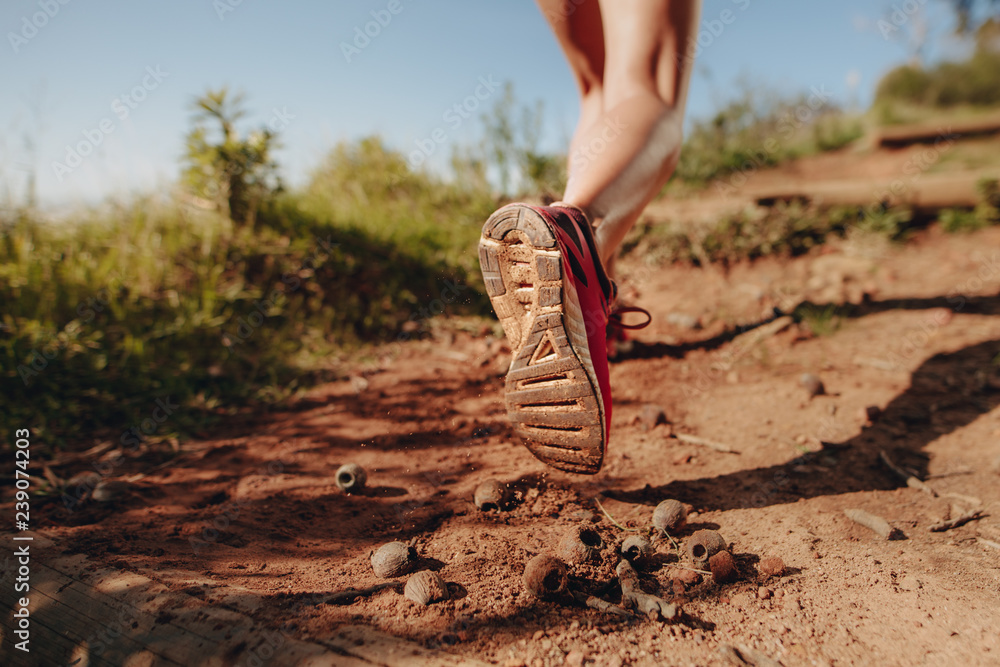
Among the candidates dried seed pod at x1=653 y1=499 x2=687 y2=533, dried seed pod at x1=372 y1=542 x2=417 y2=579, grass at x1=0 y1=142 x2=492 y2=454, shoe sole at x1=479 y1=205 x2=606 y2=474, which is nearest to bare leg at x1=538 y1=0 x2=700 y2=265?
shoe sole at x1=479 y1=205 x2=606 y2=474

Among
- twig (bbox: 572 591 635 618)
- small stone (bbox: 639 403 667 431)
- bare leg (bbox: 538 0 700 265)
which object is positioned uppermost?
bare leg (bbox: 538 0 700 265)

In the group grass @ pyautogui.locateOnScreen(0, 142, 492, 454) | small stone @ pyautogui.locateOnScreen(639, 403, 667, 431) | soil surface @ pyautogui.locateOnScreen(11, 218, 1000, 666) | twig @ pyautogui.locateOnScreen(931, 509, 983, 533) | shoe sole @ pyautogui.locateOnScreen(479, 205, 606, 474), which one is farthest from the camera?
grass @ pyautogui.locateOnScreen(0, 142, 492, 454)

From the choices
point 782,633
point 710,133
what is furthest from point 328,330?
point 710,133

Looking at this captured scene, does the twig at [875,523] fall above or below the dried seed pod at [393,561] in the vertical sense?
above

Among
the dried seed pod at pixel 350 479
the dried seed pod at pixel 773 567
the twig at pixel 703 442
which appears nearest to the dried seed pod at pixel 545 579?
the dried seed pod at pixel 773 567

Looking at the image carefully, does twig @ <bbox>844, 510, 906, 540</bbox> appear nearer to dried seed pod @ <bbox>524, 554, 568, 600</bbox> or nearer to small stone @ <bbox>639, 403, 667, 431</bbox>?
small stone @ <bbox>639, 403, 667, 431</bbox>

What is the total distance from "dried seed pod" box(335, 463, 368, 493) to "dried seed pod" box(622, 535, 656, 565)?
866 mm

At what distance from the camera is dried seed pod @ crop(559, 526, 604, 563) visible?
136 cm

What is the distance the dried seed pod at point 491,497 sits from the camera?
5.32 feet

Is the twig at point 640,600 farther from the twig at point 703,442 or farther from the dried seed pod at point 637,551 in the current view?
the twig at point 703,442

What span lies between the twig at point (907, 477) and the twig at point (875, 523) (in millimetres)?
284

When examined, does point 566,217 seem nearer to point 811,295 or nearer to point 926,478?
point 926,478

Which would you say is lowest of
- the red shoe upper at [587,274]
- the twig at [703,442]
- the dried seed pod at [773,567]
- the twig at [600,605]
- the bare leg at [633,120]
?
the twig at [600,605]

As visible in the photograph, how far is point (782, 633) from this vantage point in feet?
3.73
